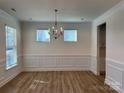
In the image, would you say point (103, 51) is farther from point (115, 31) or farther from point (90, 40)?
point (115, 31)

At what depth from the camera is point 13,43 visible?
7.35 m

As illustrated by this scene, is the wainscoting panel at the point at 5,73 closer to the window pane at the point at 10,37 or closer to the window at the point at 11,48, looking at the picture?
the window at the point at 11,48

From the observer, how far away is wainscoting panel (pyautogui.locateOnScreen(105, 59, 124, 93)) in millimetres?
4777

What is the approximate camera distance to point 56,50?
29.3ft

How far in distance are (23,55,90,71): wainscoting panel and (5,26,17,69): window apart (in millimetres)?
1395

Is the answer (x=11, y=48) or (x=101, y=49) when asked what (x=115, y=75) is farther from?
(x=11, y=48)

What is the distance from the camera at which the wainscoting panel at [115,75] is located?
4.78 m

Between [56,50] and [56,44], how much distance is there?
33 centimetres

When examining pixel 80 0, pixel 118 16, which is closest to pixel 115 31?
pixel 118 16

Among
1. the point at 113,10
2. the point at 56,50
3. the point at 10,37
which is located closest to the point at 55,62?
the point at 56,50

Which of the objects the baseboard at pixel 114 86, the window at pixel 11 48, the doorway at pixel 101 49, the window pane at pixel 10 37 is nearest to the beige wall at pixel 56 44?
the doorway at pixel 101 49

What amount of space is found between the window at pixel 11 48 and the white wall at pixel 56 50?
4.37ft

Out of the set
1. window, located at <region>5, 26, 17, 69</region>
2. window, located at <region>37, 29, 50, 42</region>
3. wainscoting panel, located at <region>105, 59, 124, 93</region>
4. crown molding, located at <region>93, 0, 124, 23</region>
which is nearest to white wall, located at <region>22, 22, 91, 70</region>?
window, located at <region>37, 29, 50, 42</region>

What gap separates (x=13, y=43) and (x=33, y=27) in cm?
187
